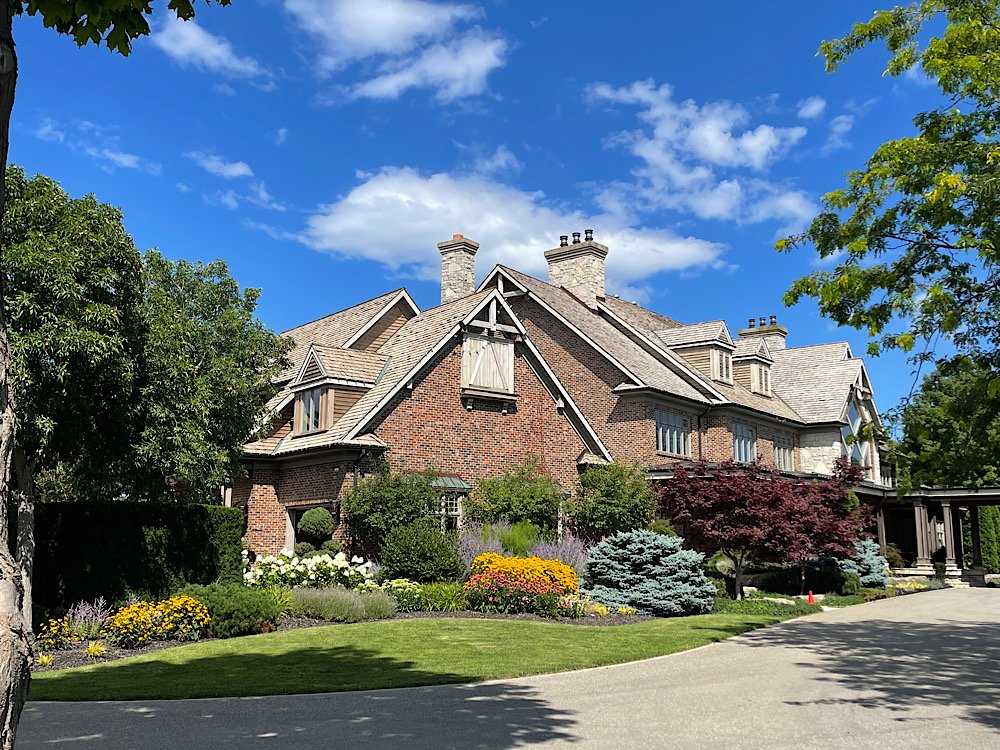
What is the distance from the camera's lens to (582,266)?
38625 mm

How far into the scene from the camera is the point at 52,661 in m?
13.3

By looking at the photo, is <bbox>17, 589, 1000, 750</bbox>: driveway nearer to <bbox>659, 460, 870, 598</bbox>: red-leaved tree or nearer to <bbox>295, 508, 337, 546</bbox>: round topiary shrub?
<bbox>659, 460, 870, 598</bbox>: red-leaved tree

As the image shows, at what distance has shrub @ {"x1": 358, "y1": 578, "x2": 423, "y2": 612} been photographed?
19094 millimetres

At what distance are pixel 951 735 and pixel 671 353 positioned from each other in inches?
1110

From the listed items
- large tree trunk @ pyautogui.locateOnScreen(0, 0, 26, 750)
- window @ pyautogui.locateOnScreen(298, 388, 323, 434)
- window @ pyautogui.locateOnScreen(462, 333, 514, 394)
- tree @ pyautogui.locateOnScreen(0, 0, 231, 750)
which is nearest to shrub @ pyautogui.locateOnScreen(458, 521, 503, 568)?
window @ pyautogui.locateOnScreen(462, 333, 514, 394)

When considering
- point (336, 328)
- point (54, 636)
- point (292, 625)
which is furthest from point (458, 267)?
point (54, 636)

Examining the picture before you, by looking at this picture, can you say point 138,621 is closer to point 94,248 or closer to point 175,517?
point 175,517

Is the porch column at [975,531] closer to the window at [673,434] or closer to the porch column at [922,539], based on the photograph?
the porch column at [922,539]

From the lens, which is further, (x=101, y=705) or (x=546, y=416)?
(x=546, y=416)

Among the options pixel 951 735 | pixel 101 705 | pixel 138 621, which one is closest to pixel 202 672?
pixel 101 705

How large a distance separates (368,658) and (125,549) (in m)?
5.72

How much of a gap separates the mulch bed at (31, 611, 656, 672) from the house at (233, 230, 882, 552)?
6.21 m

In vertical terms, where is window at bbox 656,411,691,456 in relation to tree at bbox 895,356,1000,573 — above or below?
above

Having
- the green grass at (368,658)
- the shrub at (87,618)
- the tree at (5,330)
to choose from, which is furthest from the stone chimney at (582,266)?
the tree at (5,330)
